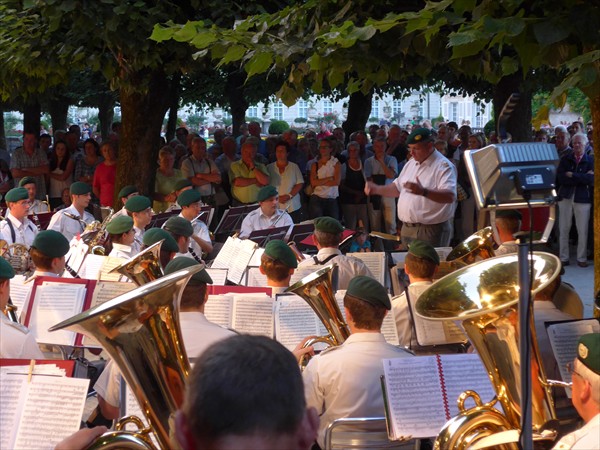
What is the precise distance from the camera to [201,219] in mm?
10773

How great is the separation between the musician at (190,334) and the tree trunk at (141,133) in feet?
24.2

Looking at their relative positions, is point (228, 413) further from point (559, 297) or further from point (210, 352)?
point (559, 297)

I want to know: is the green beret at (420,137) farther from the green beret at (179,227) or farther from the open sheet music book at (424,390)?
the open sheet music book at (424,390)

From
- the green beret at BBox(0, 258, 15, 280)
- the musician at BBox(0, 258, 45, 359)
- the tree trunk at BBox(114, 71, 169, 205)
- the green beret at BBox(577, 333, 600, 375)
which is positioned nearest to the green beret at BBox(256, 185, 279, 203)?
the tree trunk at BBox(114, 71, 169, 205)

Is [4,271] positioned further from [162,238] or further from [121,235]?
[121,235]

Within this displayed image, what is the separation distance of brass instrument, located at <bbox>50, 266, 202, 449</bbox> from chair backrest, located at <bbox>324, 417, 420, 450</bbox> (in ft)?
4.38

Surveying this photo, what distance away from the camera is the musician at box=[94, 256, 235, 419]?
5.02 meters

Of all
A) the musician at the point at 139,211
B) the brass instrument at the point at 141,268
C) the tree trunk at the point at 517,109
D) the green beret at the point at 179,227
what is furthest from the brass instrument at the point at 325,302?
the tree trunk at the point at 517,109

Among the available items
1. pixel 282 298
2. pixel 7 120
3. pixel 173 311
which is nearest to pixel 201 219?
pixel 282 298

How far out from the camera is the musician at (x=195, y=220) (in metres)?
10.4

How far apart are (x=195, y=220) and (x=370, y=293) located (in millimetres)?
5480

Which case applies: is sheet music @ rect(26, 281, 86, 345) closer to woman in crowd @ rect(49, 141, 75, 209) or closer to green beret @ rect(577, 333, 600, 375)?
green beret @ rect(577, 333, 600, 375)

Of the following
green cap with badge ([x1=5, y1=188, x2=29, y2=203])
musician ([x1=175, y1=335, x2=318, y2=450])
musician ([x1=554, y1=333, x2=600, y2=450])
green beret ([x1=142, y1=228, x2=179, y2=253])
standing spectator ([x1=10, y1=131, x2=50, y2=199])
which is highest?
musician ([x1=175, y1=335, x2=318, y2=450])

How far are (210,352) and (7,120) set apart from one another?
60.2m
